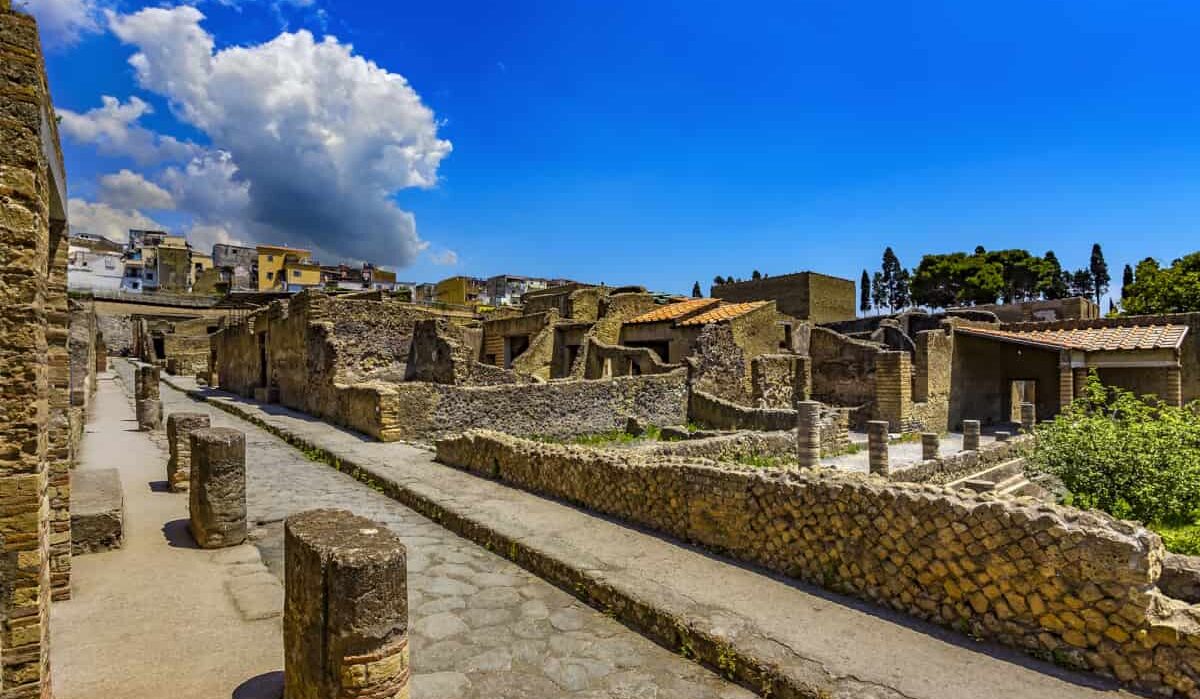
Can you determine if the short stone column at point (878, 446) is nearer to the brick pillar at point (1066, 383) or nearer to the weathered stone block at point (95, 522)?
the brick pillar at point (1066, 383)

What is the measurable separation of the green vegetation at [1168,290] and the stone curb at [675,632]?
38185 millimetres

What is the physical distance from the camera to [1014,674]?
3.54 metres

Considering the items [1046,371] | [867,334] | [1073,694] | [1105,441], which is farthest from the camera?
[867,334]

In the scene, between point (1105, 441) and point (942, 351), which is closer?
point (1105, 441)

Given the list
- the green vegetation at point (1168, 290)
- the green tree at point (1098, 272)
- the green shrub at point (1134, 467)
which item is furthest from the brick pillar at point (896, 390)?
the green tree at point (1098, 272)

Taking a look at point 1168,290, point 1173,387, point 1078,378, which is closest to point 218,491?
point 1078,378

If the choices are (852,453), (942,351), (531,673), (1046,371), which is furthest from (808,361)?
(531,673)

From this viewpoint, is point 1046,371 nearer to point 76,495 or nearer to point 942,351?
point 942,351

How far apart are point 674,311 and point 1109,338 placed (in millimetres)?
13151

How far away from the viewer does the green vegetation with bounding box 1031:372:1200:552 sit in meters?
6.65

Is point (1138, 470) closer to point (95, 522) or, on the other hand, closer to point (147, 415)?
point (95, 522)

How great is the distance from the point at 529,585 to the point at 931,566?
3150 millimetres

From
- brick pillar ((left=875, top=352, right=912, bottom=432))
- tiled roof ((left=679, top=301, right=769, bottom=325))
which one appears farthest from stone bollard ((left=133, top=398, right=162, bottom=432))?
brick pillar ((left=875, top=352, right=912, bottom=432))

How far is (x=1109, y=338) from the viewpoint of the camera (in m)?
17.9
